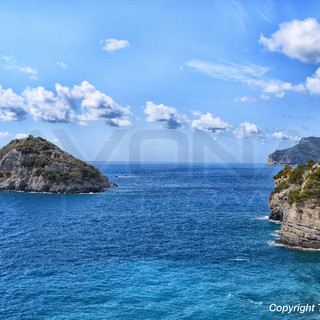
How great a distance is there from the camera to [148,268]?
55938mm

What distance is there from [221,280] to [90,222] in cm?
5559

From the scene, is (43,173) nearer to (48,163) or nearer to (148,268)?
(48,163)

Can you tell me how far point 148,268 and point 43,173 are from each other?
418 ft

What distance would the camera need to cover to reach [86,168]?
17738 centimetres

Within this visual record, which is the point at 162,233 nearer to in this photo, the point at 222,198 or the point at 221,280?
the point at 221,280

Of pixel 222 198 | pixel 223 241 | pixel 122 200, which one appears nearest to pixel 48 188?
pixel 122 200

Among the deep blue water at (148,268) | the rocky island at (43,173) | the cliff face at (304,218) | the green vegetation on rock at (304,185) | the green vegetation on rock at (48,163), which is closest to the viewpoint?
the deep blue water at (148,268)

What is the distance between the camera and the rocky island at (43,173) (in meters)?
163

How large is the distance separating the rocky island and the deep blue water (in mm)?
59644

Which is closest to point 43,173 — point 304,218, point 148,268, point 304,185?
point 148,268

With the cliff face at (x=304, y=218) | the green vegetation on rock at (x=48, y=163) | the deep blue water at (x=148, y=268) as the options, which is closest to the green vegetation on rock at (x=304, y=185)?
the cliff face at (x=304, y=218)

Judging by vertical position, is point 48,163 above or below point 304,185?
above

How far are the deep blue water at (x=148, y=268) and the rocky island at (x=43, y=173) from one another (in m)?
59.6

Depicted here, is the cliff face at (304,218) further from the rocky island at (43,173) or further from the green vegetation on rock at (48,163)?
the green vegetation on rock at (48,163)
